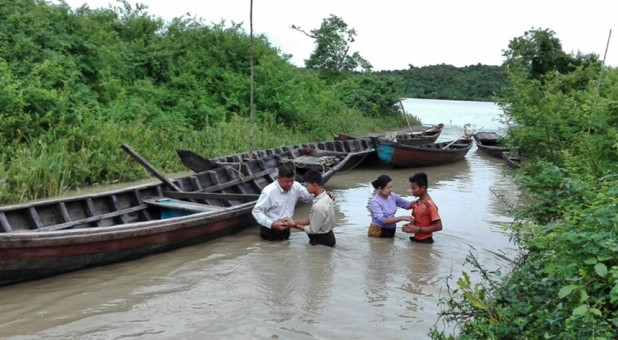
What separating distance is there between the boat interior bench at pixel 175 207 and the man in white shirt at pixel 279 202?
0.72 meters

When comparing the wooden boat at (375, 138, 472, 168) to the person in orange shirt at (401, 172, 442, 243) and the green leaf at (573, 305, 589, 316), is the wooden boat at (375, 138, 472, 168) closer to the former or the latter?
the person in orange shirt at (401, 172, 442, 243)

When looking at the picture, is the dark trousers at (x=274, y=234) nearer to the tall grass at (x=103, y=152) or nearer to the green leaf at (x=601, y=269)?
the tall grass at (x=103, y=152)

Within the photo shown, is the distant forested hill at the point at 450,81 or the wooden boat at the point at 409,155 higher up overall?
the distant forested hill at the point at 450,81

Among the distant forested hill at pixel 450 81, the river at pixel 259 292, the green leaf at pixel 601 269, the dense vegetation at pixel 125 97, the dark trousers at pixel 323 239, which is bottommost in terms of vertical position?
the river at pixel 259 292

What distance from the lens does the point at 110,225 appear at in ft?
23.4

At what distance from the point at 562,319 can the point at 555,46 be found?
3245 cm

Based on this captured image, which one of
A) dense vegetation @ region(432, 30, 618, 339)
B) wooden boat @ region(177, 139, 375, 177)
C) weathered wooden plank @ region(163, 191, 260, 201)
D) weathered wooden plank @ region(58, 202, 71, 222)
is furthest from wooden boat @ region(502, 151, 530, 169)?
weathered wooden plank @ region(58, 202, 71, 222)

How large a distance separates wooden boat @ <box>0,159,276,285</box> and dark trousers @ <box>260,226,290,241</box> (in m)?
0.46

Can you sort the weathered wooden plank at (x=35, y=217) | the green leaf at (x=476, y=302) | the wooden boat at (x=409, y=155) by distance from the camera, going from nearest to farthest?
the green leaf at (x=476, y=302) → the weathered wooden plank at (x=35, y=217) → the wooden boat at (x=409, y=155)

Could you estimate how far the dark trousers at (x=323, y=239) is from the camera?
279 inches

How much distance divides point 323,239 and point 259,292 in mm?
1795

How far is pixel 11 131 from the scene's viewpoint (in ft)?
34.4

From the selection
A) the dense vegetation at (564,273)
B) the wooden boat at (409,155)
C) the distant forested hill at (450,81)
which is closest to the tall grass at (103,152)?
the wooden boat at (409,155)

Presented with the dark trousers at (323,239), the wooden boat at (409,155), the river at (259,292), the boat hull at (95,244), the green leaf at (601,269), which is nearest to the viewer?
the green leaf at (601,269)
